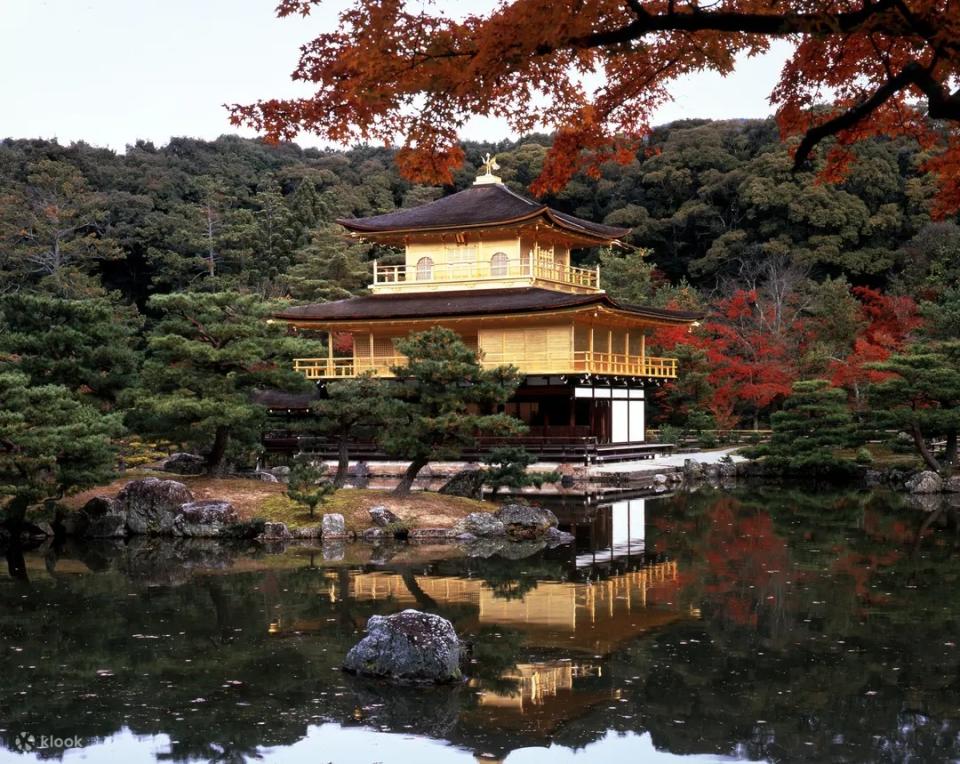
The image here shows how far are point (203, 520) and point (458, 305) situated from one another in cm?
1476

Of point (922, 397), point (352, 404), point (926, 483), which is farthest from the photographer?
point (922, 397)

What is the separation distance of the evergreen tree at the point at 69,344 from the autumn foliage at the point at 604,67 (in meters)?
14.4

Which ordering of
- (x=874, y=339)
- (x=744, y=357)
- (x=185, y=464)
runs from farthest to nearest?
(x=744, y=357)
(x=874, y=339)
(x=185, y=464)

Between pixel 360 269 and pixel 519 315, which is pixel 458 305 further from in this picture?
pixel 360 269

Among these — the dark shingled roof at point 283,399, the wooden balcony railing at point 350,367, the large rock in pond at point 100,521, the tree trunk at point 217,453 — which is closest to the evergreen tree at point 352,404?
the tree trunk at point 217,453

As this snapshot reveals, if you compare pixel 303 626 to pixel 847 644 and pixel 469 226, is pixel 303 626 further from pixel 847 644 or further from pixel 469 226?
pixel 469 226

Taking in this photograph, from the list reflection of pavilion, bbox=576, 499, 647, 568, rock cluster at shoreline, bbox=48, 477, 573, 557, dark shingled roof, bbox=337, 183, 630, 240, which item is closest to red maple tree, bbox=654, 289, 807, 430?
dark shingled roof, bbox=337, 183, 630, 240

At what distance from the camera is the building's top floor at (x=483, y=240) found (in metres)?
32.1

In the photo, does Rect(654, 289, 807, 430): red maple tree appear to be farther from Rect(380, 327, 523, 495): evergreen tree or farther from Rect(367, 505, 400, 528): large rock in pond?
Rect(367, 505, 400, 528): large rock in pond

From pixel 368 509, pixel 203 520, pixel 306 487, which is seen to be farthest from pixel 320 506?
pixel 203 520

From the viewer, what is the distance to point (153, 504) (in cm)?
1828

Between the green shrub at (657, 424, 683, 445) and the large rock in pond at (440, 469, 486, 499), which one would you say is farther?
the green shrub at (657, 424, 683, 445)

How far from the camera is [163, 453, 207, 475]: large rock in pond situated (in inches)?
965

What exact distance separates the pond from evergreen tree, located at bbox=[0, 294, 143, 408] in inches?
203
